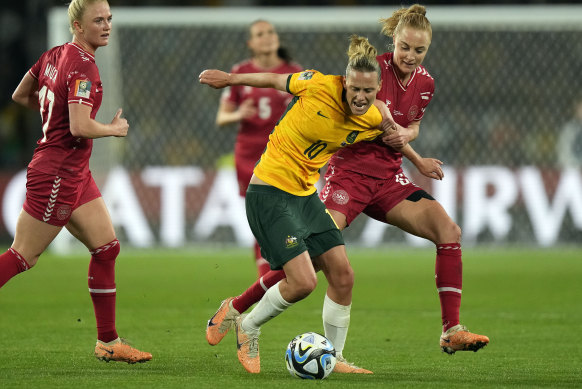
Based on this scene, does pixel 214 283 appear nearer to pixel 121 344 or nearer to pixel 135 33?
pixel 121 344

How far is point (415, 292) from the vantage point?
9797mm

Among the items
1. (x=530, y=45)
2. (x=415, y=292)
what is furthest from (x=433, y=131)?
(x=415, y=292)

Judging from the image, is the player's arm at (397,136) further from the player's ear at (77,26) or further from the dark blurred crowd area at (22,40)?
the dark blurred crowd area at (22,40)

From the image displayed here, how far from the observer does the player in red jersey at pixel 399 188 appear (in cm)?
596

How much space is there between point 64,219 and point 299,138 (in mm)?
1294

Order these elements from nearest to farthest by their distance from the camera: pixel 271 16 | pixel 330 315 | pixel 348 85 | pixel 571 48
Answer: pixel 348 85 → pixel 330 315 → pixel 271 16 → pixel 571 48

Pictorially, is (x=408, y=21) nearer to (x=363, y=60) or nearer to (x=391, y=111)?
(x=391, y=111)

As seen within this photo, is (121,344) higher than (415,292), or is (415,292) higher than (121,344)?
(121,344)

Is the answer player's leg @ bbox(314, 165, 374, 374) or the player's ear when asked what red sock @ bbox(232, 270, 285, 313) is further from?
the player's ear

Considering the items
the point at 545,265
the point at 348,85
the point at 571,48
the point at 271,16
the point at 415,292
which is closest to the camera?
the point at 348,85

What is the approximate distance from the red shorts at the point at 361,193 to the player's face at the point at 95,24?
164 cm

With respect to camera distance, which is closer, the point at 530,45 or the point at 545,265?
the point at 545,265

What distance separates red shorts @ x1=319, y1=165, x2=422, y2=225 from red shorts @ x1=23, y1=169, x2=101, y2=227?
1.54 metres

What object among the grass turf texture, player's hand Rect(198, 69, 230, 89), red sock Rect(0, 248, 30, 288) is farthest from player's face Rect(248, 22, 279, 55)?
red sock Rect(0, 248, 30, 288)
